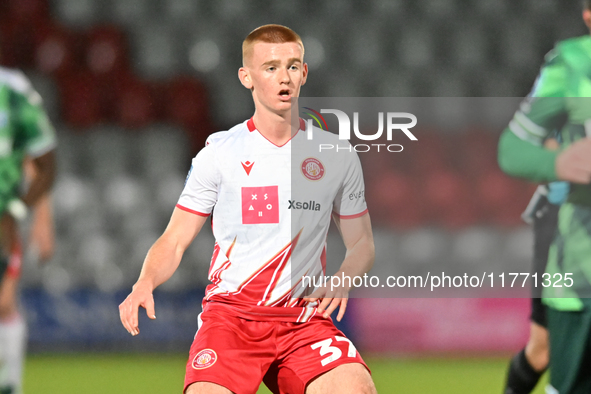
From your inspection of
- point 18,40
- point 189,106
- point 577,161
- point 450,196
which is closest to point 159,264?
point 577,161

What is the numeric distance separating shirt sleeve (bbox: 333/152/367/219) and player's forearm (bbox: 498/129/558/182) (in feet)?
1.65

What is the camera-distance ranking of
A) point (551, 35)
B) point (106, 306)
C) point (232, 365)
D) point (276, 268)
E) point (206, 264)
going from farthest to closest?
point (551, 35) → point (206, 264) → point (106, 306) → point (276, 268) → point (232, 365)

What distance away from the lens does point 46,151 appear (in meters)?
3.66

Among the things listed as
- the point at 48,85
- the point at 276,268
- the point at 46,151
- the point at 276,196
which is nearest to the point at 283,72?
the point at 276,196

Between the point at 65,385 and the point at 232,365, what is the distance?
212 cm

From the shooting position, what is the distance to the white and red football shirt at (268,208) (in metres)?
2.20

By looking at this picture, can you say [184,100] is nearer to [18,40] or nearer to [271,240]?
[18,40]

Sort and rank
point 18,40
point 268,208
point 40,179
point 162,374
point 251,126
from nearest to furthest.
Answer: point 268,208, point 251,126, point 40,179, point 162,374, point 18,40

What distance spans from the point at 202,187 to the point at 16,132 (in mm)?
1648

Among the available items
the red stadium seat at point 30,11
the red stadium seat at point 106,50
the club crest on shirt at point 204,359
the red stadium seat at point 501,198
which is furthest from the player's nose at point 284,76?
the red stadium seat at point 30,11

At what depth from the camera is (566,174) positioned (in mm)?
2195

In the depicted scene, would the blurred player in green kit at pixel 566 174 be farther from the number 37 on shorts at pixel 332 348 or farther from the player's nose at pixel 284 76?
the player's nose at pixel 284 76

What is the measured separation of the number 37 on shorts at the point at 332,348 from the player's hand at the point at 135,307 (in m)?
0.51

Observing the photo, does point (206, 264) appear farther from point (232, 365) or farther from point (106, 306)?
point (232, 365)
